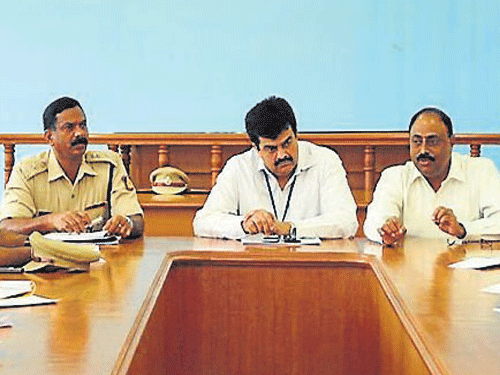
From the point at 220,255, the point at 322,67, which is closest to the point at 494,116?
the point at 322,67

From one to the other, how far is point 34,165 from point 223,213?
0.85m

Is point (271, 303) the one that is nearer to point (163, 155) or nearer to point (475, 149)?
point (163, 155)

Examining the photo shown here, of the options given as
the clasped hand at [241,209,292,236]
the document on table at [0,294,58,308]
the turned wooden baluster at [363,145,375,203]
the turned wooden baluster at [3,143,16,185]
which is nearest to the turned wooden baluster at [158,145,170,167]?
the turned wooden baluster at [3,143,16,185]

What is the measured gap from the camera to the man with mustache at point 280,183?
4.00 meters

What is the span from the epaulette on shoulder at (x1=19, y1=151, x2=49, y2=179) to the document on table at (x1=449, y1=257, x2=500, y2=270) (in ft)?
6.26

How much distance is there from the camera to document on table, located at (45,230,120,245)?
352 cm

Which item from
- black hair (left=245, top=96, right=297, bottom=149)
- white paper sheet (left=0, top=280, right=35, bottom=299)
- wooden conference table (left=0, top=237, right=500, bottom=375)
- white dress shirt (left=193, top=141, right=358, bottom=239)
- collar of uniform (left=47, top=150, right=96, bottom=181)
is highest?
black hair (left=245, top=96, right=297, bottom=149)

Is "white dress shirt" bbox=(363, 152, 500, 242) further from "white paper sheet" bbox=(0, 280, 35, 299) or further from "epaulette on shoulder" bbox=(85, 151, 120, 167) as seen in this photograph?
"white paper sheet" bbox=(0, 280, 35, 299)

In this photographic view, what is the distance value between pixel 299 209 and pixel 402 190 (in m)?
0.45

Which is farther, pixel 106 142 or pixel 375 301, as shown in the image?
pixel 106 142

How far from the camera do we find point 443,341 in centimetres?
192

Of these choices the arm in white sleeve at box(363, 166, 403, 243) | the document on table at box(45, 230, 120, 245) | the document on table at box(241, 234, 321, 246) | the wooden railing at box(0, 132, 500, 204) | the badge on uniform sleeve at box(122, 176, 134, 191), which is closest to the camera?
the document on table at box(45, 230, 120, 245)

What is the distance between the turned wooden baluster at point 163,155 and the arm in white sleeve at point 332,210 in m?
1.63

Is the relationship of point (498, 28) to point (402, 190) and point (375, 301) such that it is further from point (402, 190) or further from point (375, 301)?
point (375, 301)
